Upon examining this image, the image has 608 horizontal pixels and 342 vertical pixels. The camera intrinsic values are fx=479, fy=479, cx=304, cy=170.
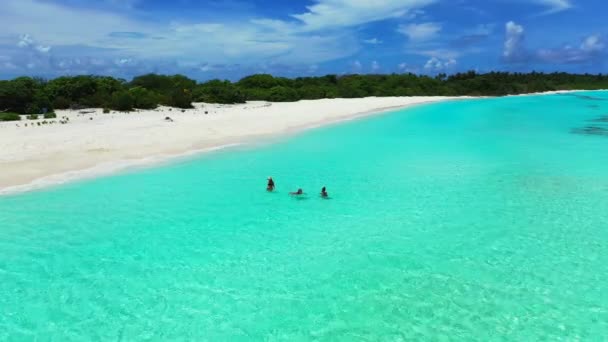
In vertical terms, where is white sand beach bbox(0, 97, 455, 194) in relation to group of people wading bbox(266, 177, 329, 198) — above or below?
above

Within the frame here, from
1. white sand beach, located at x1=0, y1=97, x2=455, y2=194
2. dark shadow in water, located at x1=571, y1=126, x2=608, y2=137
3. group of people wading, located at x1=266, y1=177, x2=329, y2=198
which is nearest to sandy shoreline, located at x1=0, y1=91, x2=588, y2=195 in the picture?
white sand beach, located at x1=0, y1=97, x2=455, y2=194

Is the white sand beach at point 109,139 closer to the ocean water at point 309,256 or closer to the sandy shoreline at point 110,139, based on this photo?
the sandy shoreline at point 110,139

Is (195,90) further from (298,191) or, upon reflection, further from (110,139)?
(298,191)

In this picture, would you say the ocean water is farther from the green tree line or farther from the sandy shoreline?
the green tree line

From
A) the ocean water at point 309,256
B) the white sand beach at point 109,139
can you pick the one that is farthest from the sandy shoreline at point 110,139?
the ocean water at point 309,256

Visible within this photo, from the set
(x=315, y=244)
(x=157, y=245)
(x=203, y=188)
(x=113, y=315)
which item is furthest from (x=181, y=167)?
(x=113, y=315)

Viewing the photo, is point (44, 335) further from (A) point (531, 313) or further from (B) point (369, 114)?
(B) point (369, 114)

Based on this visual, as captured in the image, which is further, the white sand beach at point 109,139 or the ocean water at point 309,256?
the white sand beach at point 109,139
